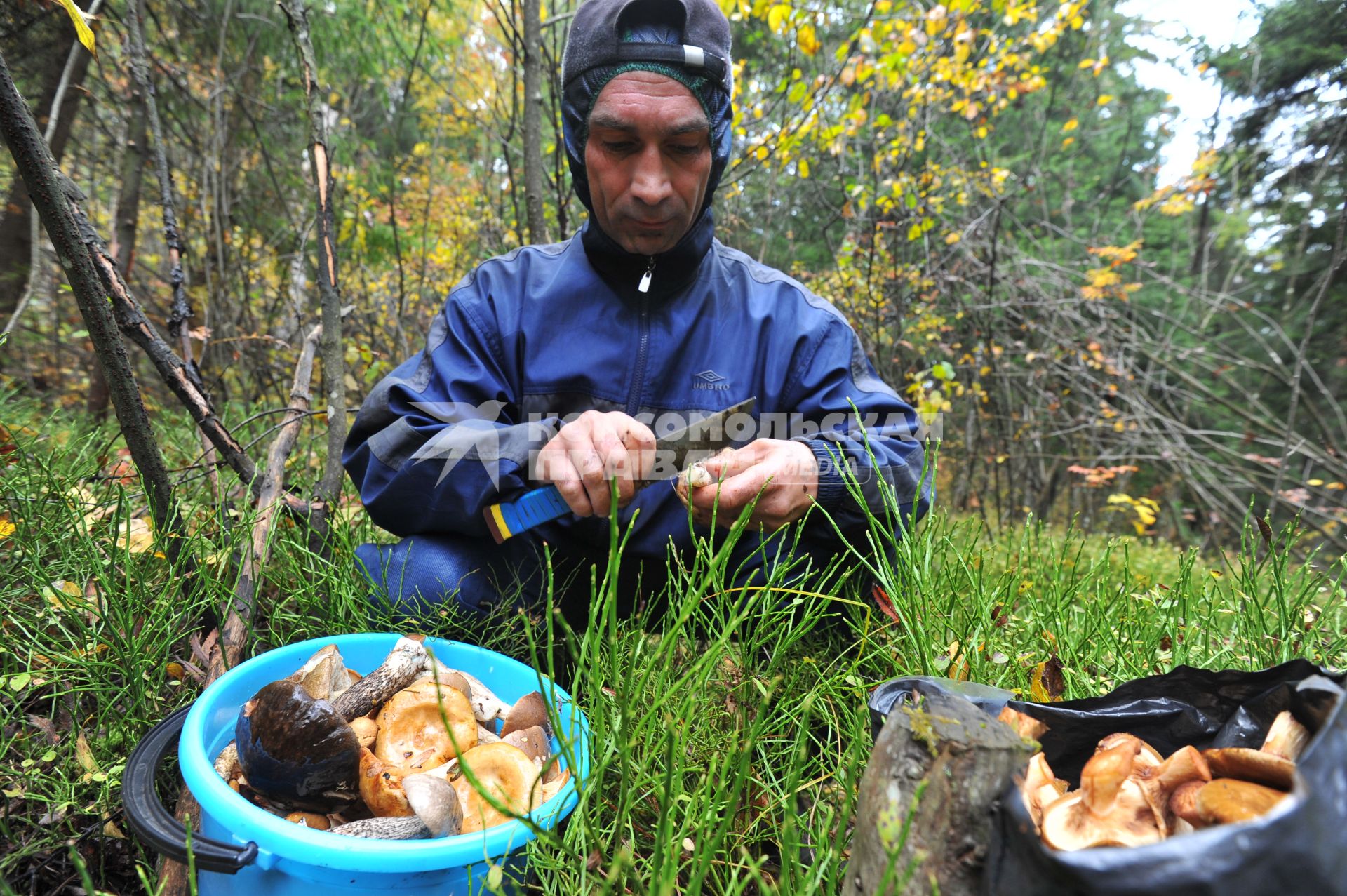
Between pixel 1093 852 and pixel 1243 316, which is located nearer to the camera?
pixel 1093 852

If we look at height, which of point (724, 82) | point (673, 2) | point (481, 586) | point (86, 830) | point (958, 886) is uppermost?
point (673, 2)

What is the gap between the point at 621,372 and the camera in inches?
81.0

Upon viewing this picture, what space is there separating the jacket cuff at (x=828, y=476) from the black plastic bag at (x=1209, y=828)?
2.33ft

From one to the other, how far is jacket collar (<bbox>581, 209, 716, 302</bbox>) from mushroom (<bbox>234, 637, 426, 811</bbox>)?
1475mm

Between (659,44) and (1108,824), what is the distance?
2.00m

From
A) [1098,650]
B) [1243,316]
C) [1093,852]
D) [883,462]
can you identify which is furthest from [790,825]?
[1243,316]

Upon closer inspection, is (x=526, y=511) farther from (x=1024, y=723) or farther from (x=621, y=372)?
(x=1024, y=723)

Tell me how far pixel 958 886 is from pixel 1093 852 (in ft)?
0.70

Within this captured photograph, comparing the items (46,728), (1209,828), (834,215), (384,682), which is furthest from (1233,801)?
(834,215)

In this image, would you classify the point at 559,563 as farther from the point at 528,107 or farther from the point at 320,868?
the point at 528,107

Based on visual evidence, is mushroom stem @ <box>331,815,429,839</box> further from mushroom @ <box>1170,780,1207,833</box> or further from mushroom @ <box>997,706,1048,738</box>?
mushroom @ <box>1170,780,1207,833</box>

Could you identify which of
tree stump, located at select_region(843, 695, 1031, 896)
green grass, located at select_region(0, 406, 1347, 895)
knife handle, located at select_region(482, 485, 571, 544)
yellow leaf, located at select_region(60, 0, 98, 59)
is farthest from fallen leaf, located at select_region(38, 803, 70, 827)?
tree stump, located at select_region(843, 695, 1031, 896)

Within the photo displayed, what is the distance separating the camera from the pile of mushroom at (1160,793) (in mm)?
653

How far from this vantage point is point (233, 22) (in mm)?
4633
